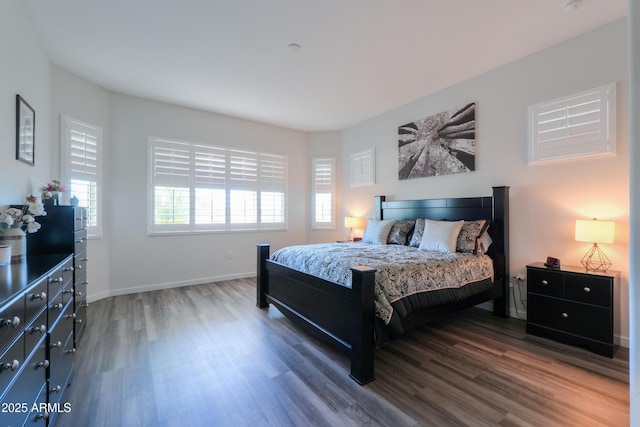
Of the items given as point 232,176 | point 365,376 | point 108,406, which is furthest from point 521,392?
point 232,176

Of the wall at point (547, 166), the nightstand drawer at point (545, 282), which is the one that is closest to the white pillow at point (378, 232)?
the wall at point (547, 166)

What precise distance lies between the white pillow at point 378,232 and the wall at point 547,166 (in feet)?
2.52

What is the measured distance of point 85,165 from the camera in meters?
3.71

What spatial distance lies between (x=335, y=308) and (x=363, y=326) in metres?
0.36

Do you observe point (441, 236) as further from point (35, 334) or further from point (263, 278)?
point (35, 334)

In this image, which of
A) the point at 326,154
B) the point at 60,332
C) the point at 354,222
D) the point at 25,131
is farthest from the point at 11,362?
the point at 326,154

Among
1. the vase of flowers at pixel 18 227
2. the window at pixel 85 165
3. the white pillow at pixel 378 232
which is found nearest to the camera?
the vase of flowers at pixel 18 227

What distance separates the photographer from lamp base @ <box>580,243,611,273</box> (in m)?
2.66

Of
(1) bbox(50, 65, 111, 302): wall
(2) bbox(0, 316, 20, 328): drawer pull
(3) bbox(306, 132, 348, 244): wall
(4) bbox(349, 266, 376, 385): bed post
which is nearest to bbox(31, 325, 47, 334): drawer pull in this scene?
(2) bbox(0, 316, 20, 328): drawer pull

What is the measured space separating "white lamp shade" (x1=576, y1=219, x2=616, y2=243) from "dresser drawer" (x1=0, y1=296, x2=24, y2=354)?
3.74 metres

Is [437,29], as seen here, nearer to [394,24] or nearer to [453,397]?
[394,24]

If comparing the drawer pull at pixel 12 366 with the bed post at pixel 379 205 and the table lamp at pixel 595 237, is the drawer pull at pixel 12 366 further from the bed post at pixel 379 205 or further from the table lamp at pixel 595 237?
the bed post at pixel 379 205

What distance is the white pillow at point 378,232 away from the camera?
4000 millimetres

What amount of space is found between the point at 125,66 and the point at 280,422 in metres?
3.92
